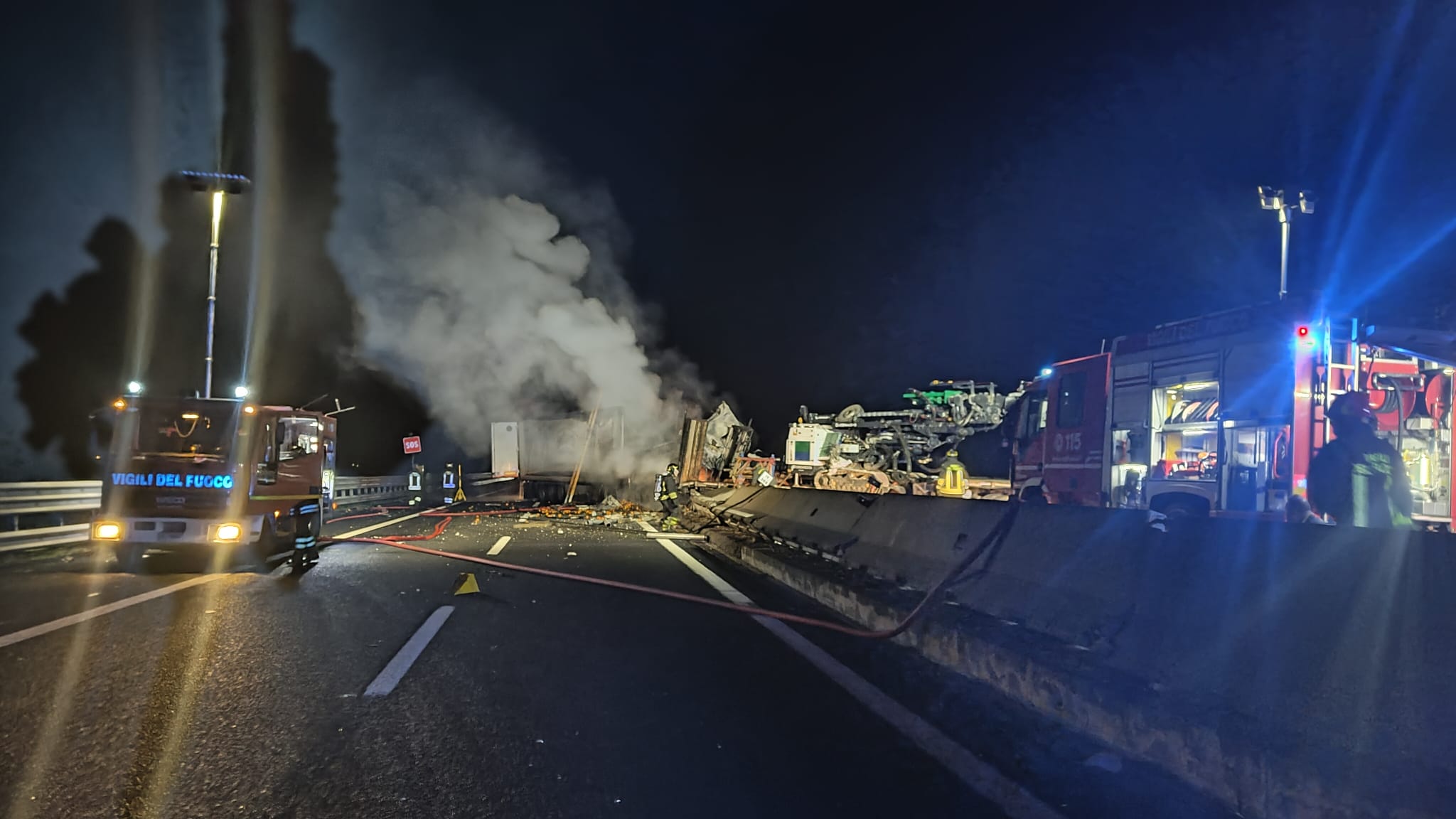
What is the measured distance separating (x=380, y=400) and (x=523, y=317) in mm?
38473

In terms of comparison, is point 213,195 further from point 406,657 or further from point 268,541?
point 406,657

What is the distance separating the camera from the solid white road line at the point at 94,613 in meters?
6.55

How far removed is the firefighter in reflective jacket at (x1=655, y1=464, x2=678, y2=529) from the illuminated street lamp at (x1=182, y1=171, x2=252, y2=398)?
1118cm

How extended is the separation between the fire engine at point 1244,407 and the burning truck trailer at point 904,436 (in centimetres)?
1245

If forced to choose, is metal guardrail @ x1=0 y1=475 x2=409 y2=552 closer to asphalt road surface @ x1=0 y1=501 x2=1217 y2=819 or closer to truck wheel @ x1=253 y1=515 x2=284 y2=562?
truck wheel @ x1=253 y1=515 x2=284 y2=562

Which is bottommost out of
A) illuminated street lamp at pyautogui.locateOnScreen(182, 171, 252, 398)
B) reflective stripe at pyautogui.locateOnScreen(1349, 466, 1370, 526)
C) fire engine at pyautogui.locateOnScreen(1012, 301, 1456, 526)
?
reflective stripe at pyautogui.locateOnScreen(1349, 466, 1370, 526)

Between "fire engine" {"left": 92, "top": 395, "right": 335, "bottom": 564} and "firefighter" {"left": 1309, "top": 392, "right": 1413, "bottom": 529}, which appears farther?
"fire engine" {"left": 92, "top": 395, "right": 335, "bottom": 564}

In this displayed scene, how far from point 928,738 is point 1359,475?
462 cm

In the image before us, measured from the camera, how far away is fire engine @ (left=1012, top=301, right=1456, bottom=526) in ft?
29.5

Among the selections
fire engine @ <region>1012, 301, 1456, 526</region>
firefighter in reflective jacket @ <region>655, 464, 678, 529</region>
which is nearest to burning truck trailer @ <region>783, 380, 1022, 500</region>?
firefighter in reflective jacket @ <region>655, 464, 678, 529</region>

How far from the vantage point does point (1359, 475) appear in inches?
265

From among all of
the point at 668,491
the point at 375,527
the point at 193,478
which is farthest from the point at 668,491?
the point at 193,478

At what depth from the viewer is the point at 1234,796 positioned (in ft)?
11.7

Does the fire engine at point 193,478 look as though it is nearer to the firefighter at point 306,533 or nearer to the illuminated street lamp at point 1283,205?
the firefighter at point 306,533
